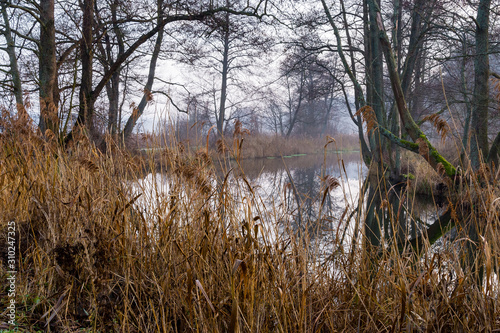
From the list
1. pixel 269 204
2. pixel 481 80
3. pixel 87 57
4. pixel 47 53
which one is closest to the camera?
pixel 269 204

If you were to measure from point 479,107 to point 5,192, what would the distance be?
19.6ft

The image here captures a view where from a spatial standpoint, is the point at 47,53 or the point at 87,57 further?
the point at 87,57

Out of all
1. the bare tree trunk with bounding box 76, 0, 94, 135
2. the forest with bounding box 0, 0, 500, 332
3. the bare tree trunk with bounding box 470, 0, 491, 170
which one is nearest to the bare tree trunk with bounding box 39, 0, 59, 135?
the forest with bounding box 0, 0, 500, 332

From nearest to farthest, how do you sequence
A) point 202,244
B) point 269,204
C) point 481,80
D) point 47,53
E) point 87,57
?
point 202,244 → point 269,204 → point 47,53 → point 87,57 → point 481,80

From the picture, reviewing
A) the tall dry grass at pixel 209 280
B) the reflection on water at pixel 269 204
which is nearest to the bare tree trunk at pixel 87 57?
the reflection on water at pixel 269 204

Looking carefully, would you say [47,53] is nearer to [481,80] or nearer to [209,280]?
[209,280]

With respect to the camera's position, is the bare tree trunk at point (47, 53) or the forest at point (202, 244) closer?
Result: the forest at point (202, 244)

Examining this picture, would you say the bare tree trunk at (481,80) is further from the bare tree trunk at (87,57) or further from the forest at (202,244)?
the bare tree trunk at (87,57)

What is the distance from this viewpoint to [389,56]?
4660 mm

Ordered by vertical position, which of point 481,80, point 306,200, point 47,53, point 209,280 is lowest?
point 306,200

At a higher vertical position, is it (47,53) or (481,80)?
(47,53)

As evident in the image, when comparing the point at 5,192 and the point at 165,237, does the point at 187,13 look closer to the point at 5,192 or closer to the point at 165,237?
the point at 5,192

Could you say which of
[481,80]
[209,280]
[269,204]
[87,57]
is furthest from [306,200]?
[209,280]

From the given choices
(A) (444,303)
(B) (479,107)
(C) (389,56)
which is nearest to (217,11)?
(C) (389,56)
